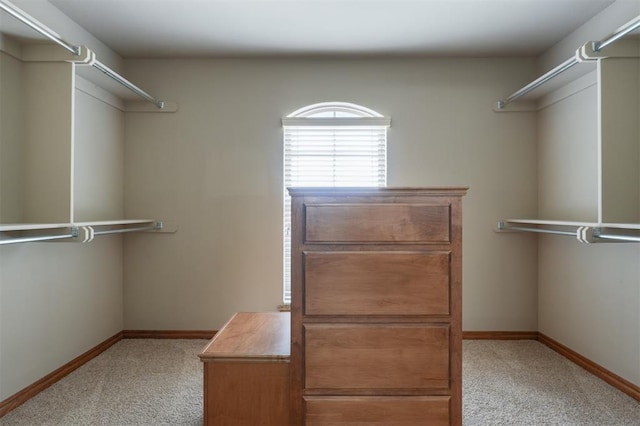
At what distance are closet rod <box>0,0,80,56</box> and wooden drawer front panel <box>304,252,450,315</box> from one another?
194 centimetres

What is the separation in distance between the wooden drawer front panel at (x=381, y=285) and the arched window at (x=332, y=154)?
1.87m

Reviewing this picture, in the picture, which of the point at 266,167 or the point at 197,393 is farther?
the point at 266,167

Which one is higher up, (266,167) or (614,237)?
(266,167)

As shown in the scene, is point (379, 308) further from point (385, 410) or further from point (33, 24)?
point (33, 24)

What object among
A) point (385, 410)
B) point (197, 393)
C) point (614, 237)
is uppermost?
point (614, 237)

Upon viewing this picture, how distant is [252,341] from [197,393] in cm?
78

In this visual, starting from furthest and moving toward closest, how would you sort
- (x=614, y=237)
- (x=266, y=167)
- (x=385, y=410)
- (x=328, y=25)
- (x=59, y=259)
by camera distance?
(x=266, y=167), (x=328, y=25), (x=59, y=259), (x=614, y=237), (x=385, y=410)

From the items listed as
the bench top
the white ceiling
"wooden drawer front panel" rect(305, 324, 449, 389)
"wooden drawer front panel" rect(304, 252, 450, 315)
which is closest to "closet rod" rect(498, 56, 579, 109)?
the white ceiling

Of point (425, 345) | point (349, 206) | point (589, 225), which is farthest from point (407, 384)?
point (589, 225)

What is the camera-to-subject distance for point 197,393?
2.66 m

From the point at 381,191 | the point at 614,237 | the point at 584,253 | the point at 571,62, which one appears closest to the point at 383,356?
the point at 381,191

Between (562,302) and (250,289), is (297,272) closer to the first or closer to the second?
(250,289)

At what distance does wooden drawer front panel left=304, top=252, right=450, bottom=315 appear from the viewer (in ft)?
6.43

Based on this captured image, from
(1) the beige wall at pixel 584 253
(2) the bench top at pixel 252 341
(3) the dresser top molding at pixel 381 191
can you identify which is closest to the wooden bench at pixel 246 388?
(2) the bench top at pixel 252 341
